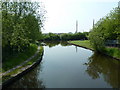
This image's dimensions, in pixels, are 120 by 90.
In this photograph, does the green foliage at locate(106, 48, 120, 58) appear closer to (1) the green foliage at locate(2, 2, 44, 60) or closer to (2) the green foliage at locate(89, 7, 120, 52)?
(2) the green foliage at locate(89, 7, 120, 52)

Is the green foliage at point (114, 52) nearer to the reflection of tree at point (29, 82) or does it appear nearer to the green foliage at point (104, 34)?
the green foliage at point (104, 34)

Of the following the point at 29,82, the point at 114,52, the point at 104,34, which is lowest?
the point at 29,82

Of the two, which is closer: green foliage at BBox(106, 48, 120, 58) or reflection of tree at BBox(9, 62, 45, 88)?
reflection of tree at BBox(9, 62, 45, 88)

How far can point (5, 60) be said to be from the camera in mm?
17500

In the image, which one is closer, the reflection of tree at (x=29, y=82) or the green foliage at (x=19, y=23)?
the reflection of tree at (x=29, y=82)

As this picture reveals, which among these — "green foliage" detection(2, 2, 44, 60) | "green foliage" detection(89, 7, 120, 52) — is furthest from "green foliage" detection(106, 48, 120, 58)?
"green foliage" detection(2, 2, 44, 60)

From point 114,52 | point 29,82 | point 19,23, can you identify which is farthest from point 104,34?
point 29,82

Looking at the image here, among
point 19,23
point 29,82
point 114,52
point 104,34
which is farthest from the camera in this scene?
point 104,34

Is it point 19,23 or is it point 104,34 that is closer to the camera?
point 19,23

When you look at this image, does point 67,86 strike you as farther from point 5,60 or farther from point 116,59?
point 116,59

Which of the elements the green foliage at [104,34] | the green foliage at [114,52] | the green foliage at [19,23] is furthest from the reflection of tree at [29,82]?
the green foliage at [104,34]

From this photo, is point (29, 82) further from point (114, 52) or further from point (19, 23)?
point (114, 52)

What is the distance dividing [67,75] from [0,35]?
7.69 metres

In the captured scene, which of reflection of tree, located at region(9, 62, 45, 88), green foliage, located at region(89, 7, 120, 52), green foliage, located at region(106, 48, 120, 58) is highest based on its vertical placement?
green foliage, located at region(89, 7, 120, 52)
